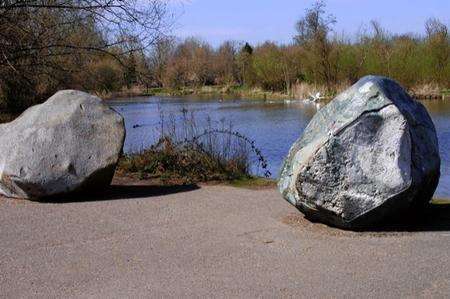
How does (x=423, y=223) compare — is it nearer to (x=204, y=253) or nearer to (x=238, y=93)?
(x=204, y=253)

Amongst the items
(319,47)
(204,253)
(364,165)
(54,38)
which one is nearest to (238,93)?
(319,47)

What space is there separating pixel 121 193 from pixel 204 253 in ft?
12.4

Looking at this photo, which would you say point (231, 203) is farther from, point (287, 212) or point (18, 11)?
point (18, 11)

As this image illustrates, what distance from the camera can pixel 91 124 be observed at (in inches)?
393

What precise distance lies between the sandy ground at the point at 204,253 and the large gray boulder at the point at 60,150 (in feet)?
1.15

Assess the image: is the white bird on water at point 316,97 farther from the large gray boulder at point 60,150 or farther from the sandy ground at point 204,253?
the sandy ground at point 204,253

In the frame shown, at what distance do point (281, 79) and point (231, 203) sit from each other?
53.2 meters

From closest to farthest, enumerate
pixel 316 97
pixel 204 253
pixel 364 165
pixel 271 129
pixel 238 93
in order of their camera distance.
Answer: pixel 204 253 → pixel 364 165 → pixel 271 129 → pixel 316 97 → pixel 238 93

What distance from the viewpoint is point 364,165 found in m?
7.46

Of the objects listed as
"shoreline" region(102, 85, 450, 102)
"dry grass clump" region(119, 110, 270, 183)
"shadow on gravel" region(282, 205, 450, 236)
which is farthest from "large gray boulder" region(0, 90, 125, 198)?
"shoreline" region(102, 85, 450, 102)

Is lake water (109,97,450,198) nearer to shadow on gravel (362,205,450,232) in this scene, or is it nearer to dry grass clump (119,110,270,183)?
dry grass clump (119,110,270,183)

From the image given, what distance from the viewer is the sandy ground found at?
18.9 feet

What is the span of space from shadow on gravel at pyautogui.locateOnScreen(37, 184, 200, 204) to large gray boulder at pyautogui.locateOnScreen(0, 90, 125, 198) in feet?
0.56

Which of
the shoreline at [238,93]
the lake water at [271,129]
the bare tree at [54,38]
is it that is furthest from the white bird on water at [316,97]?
the bare tree at [54,38]
